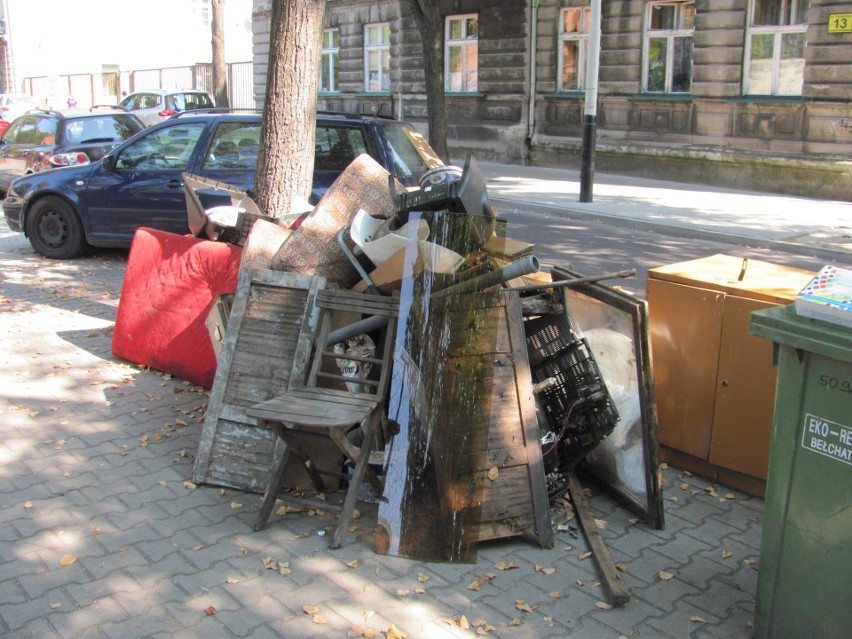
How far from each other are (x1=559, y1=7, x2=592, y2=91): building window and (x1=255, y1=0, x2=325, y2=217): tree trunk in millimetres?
15015

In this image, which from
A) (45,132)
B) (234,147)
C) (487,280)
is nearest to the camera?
(487,280)

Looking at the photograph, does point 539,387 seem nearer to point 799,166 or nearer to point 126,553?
point 126,553

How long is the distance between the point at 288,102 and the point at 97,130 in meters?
9.59

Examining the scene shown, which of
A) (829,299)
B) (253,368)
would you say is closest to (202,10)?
(253,368)

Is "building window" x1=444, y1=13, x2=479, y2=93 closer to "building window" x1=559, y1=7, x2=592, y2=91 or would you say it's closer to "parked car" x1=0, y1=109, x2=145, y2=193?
"building window" x1=559, y1=7, x2=592, y2=91

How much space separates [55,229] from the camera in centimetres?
1040

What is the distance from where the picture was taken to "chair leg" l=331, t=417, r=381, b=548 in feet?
12.9

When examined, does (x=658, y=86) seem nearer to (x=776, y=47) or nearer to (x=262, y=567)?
(x=776, y=47)

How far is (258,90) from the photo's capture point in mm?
32125

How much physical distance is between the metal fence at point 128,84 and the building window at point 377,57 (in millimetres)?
7396

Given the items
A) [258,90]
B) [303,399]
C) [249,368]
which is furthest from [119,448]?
[258,90]

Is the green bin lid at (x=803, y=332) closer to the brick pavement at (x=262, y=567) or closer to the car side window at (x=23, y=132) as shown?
the brick pavement at (x=262, y=567)

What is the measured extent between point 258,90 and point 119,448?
28.9m

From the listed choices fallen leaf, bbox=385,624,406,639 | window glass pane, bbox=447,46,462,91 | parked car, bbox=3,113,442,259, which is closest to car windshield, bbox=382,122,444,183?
parked car, bbox=3,113,442,259
